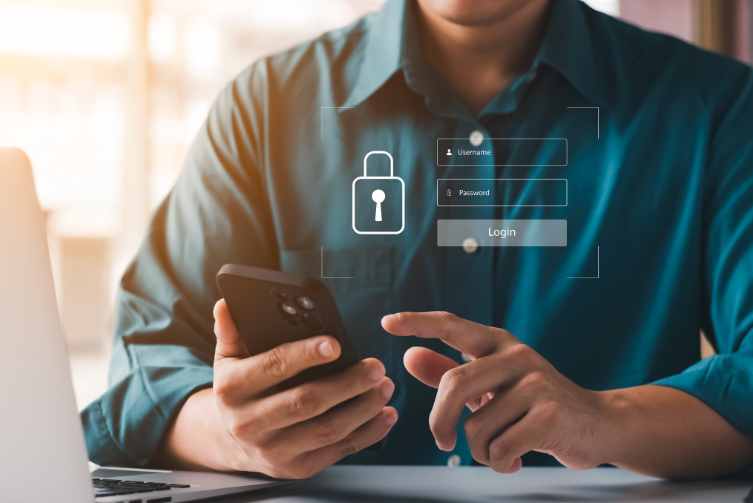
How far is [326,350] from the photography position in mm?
447

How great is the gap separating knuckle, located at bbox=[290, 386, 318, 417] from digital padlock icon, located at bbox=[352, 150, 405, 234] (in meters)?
0.36

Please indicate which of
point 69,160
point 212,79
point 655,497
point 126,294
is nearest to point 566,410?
point 655,497

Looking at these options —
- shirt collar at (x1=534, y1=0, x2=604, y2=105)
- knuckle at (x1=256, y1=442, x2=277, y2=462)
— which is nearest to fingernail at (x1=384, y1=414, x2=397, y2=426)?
knuckle at (x1=256, y1=442, x2=277, y2=462)

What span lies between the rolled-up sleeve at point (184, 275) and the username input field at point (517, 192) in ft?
1.01

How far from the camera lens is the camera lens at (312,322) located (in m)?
0.46

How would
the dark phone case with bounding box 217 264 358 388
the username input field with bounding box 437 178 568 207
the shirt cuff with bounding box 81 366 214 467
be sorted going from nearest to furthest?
the dark phone case with bounding box 217 264 358 388, the shirt cuff with bounding box 81 366 214 467, the username input field with bounding box 437 178 568 207

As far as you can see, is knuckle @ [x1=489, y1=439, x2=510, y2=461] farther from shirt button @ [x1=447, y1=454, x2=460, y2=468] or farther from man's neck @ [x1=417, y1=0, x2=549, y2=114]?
man's neck @ [x1=417, y1=0, x2=549, y2=114]

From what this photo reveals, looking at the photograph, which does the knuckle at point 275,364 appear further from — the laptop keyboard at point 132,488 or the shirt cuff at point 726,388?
the shirt cuff at point 726,388

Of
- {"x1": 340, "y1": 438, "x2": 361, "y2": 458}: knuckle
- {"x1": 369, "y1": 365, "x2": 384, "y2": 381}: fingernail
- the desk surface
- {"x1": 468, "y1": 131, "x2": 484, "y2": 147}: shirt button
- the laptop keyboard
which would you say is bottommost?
the desk surface

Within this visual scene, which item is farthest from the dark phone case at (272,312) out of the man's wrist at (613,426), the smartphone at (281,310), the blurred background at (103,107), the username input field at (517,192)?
the blurred background at (103,107)

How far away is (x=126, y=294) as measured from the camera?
2.69 ft

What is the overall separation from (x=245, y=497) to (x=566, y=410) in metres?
0.31

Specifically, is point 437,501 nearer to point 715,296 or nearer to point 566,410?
point 566,410

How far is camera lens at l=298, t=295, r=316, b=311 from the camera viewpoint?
440 mm
